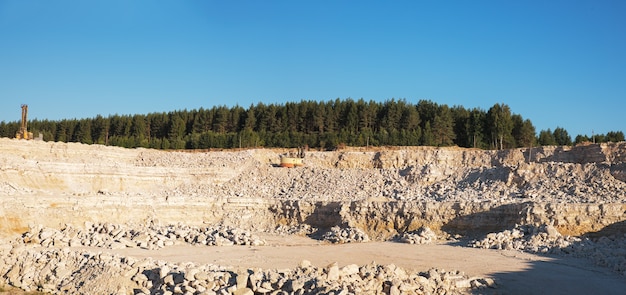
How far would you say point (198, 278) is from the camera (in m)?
11.1

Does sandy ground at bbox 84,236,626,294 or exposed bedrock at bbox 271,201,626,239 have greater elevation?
exposed bedrock at bbox 271,201,626,239

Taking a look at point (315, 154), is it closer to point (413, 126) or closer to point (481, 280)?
point (413, 126)

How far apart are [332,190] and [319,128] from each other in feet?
70.2

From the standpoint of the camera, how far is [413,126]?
46.0 m

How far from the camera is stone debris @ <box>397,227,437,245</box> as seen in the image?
1888cm

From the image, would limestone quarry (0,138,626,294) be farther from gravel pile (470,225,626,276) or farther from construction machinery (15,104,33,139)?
construction machinery (15,104,33,139)

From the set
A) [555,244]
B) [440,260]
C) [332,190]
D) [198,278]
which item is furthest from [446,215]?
[198,278]

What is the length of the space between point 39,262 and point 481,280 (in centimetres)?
1132

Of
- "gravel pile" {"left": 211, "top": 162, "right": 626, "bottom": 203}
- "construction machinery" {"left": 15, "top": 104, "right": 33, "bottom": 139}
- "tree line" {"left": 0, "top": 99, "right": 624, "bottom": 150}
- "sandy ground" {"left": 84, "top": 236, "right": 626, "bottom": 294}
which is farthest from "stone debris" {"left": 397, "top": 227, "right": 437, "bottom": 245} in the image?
"construction machinery" {"left": 15, "top": 104, "right": 33, "bottom": 139}

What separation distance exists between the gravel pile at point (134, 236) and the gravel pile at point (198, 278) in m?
2.57

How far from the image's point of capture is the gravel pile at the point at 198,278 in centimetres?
1022

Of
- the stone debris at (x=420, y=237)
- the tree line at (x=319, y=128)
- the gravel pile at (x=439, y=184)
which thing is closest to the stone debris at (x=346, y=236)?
the stone debris at (x=420, y=237)

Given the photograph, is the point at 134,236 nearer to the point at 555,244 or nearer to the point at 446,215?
→ the point at 446,215

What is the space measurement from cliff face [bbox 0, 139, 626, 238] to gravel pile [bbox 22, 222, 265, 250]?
38.0 inches
